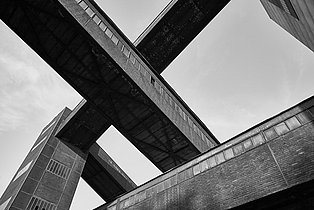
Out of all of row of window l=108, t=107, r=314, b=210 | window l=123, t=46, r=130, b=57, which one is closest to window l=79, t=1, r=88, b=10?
window l=123, t=46, r=130, b=57

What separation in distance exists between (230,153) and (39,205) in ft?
33.7

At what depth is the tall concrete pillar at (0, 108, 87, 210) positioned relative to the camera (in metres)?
11.2

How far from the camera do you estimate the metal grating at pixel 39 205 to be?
1106 centimetres

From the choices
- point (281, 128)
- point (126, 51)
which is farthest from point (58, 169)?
point (281, 128)

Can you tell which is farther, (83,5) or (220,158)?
(83,5)

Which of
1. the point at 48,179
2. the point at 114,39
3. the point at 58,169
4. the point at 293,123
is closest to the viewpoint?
the point at 293,123

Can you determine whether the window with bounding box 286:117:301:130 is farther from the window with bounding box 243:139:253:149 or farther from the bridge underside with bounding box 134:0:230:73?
the bridge underside with bounding box 134:0:230:73

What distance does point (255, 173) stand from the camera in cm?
582

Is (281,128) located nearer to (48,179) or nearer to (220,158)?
(220,158)

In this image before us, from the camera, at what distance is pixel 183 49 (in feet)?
47.8

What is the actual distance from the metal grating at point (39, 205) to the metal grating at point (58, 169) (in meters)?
1.75

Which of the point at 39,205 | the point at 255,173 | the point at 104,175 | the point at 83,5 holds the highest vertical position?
the point at 83,5

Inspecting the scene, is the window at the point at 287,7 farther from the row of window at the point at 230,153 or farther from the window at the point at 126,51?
the window at the point at 126,51

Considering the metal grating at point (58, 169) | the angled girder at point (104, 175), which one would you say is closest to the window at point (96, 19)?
the metal grating at point (58, 169)
